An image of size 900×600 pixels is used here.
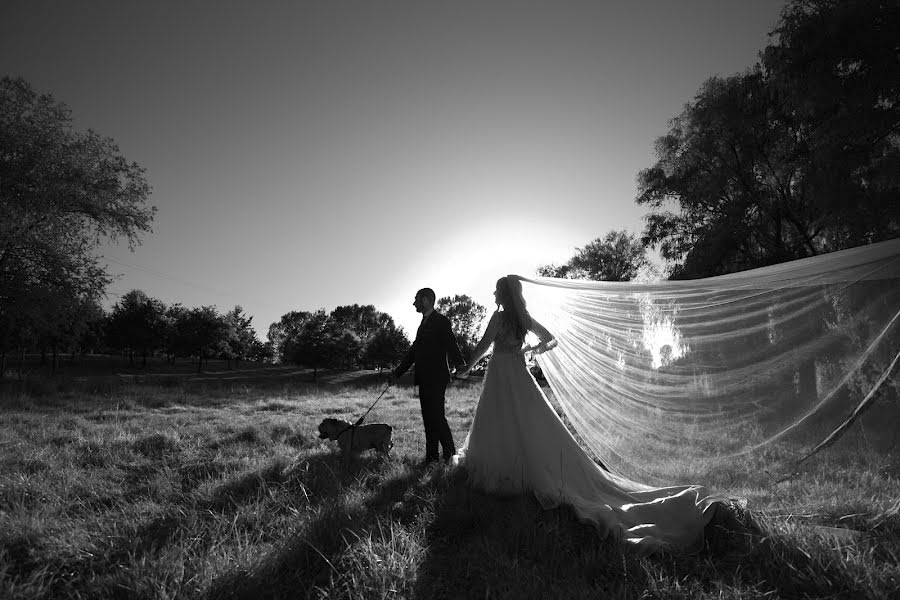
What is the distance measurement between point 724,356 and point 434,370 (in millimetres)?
3704

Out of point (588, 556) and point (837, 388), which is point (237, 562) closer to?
point (588, 556)

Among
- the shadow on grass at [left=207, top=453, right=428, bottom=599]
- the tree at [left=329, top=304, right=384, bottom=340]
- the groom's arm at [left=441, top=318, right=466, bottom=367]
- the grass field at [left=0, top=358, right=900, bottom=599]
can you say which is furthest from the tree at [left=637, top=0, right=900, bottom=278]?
the tree at [left=329, top=304, right=384, bottom=340]

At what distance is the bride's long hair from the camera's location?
4.86 m

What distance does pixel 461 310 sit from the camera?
257ft

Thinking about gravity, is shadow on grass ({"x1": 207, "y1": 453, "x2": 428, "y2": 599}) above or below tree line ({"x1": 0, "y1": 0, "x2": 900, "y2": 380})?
below

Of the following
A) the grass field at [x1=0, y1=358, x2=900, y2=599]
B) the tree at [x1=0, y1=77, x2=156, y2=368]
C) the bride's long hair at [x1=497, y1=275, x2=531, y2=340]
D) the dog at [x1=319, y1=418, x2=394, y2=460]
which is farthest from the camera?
the tree at [x1=0, y1=77, x2=156, y2=368]

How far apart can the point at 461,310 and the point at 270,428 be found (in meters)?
70.8

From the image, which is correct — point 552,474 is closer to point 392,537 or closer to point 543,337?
point 543,337

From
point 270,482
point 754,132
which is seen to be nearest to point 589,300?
point 270,482

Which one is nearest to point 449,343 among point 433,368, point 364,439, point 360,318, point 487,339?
point 433,368

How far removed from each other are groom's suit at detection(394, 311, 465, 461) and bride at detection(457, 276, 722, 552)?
462mm

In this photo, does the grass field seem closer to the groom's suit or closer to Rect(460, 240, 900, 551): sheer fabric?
Rect(460, 240, 900, 551): sheer fabric

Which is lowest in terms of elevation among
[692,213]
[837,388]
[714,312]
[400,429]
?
[400,429]

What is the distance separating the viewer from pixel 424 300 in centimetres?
624
